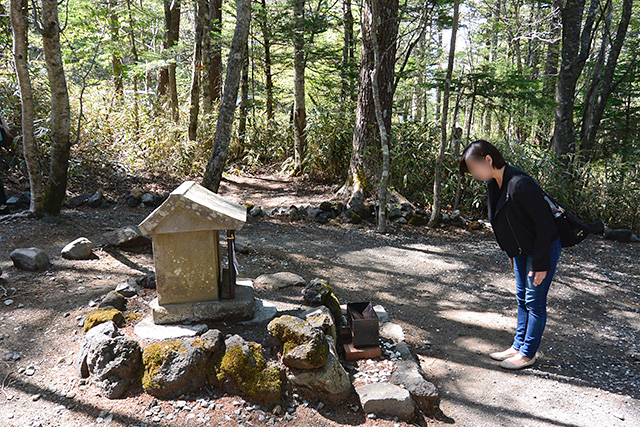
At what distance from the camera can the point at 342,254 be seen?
6.05 m

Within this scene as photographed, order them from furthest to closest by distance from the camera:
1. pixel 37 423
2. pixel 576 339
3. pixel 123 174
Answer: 1. pixel 123 174
2. pixel 576 339
3. pixel 37 423

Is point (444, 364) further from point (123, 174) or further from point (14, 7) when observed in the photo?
point (123, 174)

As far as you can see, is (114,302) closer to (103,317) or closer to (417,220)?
(103,317)

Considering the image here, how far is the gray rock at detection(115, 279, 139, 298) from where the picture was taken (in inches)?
150

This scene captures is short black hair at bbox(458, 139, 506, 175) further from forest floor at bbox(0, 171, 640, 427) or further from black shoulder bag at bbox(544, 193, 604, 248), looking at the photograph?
forest floor at bbox(0, 171, 640, 427)

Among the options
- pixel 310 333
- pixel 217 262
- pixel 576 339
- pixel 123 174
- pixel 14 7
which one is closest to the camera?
pixel 310 333

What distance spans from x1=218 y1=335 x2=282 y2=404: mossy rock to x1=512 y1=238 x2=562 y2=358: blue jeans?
189 centimetres

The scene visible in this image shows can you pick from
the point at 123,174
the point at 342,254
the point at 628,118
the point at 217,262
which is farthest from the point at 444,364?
the point at 628,118

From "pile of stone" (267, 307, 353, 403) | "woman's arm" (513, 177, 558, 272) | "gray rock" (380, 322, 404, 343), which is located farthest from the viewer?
"gray rock" (380, 322, 404, 343)

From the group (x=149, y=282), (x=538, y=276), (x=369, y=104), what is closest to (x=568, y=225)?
(x=538, y=276)

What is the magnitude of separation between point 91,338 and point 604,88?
33.0ft

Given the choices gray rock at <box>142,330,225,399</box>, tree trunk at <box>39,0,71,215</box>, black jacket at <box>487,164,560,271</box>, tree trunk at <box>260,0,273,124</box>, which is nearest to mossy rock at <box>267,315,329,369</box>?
gray rock at <box>142,330,225,399</box>

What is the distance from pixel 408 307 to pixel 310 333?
77.8 inches

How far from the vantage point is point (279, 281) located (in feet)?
15.1
